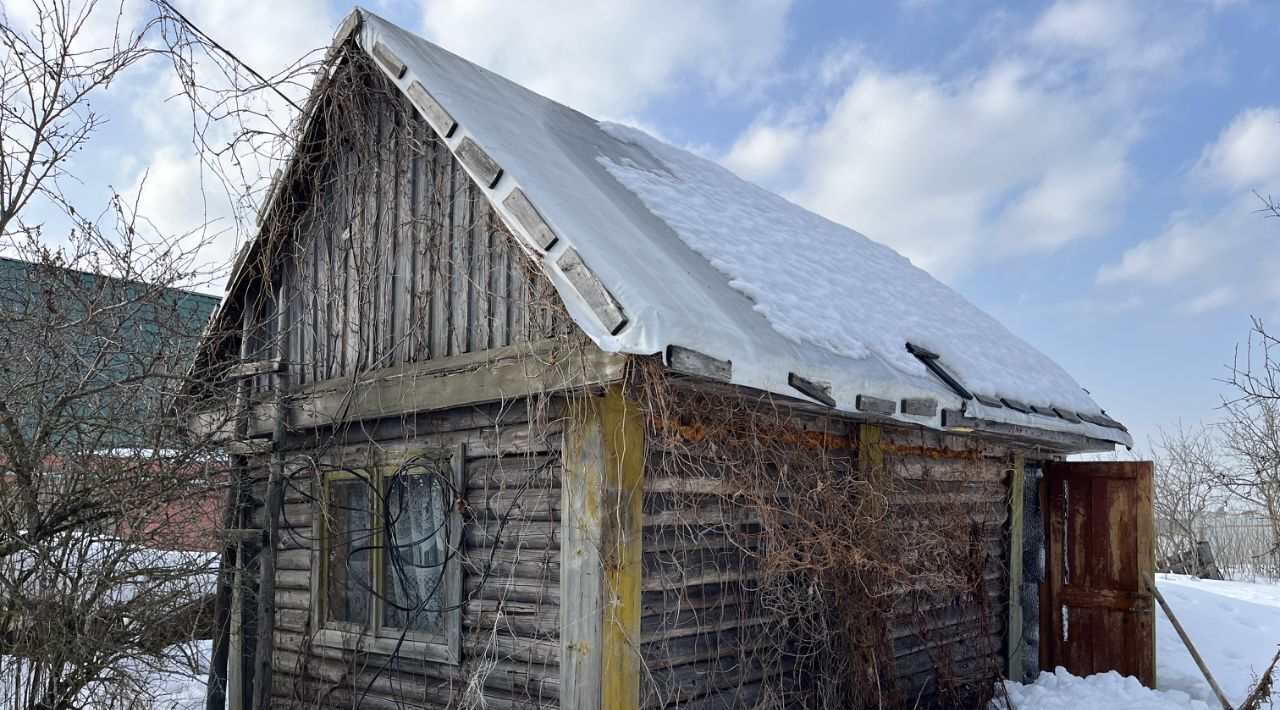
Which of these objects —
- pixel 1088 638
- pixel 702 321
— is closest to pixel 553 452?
pixel 702 321

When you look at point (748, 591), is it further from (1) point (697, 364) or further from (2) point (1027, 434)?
(2) point (1027, 434)

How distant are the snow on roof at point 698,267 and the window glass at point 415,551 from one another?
197 centimetres

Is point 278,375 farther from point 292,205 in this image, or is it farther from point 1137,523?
point 1137,523

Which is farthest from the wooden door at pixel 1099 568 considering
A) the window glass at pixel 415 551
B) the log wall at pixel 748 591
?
the window glass at pixel 415 551

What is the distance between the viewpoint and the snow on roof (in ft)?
16.5

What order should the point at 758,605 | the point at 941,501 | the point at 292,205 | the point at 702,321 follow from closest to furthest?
the point at 702,321, the point at 758,605, the point at 292,205, the point at 941,501

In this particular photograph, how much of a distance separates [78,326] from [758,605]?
14.3 feet

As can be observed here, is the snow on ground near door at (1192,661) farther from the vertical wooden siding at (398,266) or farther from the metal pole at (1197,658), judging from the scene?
the vertical wooden siding at (398,266)

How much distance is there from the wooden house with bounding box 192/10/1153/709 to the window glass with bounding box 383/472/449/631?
0.8 inches

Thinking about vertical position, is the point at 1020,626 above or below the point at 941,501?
below

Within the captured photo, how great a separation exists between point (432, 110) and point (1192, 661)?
9.17 metres

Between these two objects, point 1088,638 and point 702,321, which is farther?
point 1088,638

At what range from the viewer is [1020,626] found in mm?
9273

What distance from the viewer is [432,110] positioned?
19.6ft
